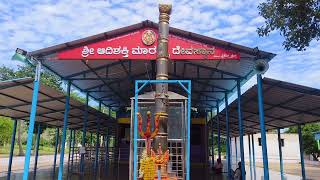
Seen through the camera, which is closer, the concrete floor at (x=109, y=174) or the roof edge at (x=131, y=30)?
the roof edge at (x=131, y=30)

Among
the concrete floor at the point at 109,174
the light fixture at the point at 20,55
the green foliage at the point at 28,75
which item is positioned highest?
the green foliage at the point at 28,75

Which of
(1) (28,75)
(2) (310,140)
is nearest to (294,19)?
(1) (28,75)

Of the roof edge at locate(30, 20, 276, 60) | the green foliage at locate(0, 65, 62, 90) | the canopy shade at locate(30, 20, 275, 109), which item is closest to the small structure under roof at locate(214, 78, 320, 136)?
the canopy shade at locate(30, 20, 275, 109)

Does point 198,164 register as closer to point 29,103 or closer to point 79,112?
point 79,112

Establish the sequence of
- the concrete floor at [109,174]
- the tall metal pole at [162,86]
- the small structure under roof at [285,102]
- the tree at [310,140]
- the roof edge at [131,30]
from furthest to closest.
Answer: the tree at [310,140] → the concrete floor at [109,174] → the roof edge at [131,30] → the small structure under roof at [285,102] → the tall metal pole at [162,86]

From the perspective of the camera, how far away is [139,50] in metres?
10.6

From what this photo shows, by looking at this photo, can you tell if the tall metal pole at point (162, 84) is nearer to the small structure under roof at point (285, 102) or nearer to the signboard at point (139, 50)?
the signboard at point (139, 50)

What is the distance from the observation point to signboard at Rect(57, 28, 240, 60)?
1058 cm

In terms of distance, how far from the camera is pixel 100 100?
71.7 ft

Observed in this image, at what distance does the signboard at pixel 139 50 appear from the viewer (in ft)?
34.7

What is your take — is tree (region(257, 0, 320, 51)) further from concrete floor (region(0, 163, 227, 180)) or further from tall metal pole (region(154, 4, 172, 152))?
concrete floor (region(0, 163, 227, 180))

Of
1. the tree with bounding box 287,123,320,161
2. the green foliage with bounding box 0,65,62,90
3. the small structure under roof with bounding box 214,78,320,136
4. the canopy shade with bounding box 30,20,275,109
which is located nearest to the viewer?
the small structure under roof with bounding box 214,78,320,136

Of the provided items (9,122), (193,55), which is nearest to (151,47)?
(193,55)

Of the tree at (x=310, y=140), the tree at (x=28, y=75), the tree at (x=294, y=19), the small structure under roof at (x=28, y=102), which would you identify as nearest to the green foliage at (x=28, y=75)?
the tree at (x=28, y=75)
